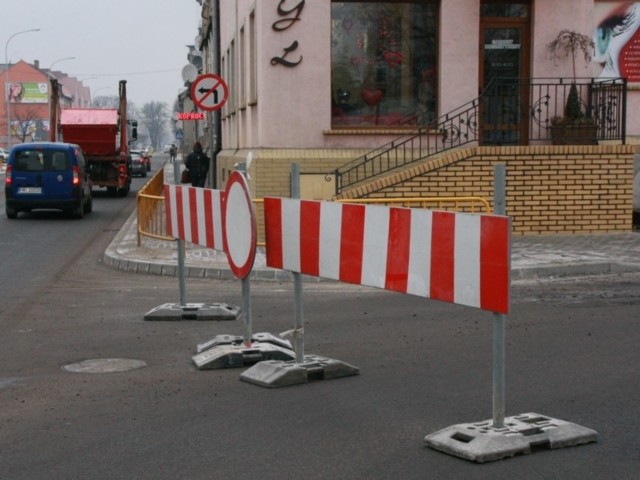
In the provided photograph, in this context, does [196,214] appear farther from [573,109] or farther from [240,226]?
[573,109]

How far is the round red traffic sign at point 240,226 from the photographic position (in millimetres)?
8266

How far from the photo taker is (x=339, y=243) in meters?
7.34

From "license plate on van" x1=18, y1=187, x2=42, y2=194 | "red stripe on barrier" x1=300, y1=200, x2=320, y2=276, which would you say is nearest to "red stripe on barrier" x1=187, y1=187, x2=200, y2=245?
"red stripe on barrier" x1=300, y1=200, x2=320, y2=276

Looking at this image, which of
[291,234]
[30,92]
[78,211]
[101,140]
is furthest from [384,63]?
[30,92]

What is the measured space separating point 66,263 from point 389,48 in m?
7.49

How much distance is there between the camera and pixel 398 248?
6.71 m

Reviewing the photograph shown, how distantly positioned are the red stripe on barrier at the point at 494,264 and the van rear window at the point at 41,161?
21740mm

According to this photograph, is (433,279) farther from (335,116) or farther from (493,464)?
(335,116)

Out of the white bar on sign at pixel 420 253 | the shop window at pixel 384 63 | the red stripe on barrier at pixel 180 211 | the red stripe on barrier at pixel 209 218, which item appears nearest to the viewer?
the white bar on sign at pixel 420 253

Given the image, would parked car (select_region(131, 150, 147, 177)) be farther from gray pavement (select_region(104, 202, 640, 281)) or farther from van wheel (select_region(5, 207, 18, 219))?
gray pavement (select_region(104, 202, 640, 281))

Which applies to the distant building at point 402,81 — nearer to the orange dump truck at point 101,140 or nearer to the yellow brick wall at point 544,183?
the yellow brick wall at point 544,183

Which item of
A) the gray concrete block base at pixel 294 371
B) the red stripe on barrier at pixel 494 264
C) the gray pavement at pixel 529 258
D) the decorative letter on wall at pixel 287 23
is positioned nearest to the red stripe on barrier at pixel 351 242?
the gray concrete block base at pixel 294 371

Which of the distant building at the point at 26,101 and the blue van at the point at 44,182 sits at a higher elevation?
the distant building at the point at 26,101

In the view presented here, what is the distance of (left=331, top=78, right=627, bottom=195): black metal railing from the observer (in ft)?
63.1
